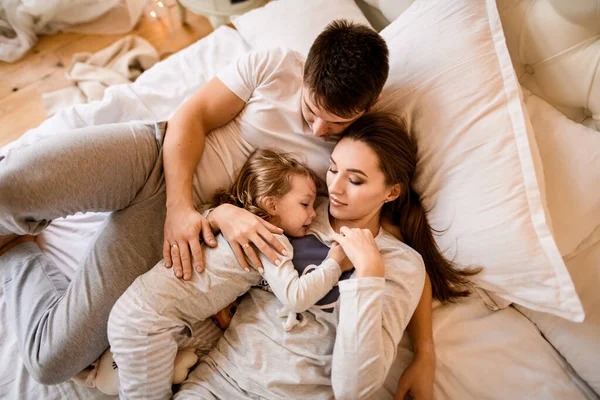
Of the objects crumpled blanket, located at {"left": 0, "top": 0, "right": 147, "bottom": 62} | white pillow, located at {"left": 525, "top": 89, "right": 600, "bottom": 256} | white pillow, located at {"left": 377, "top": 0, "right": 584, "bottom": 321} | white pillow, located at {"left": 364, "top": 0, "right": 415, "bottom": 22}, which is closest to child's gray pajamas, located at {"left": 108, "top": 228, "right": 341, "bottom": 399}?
white pillow, located at {"left": 377, "top": 0, "right": 584, "bottom": 321}

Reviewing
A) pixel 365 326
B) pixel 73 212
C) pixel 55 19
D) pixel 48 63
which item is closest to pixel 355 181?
pixel 365 326

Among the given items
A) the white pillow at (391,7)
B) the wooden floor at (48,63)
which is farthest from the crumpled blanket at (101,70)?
the white pillow at (391,7)

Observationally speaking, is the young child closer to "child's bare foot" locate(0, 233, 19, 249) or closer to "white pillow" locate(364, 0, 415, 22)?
"child's bare foot" locate(0, 233, 19, 249)

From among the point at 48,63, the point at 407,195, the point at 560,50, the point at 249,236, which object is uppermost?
the point at 48,63

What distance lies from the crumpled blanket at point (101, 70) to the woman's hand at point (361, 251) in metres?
1.47

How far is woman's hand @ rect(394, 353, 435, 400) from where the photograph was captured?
0.98 metres

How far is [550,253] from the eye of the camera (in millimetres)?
892

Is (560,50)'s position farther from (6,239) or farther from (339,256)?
(6,239)

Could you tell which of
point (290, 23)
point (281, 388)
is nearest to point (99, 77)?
point (290, 23)

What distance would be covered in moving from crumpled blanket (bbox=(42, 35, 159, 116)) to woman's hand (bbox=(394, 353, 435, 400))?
5.76ft

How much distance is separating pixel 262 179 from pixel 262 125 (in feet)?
0.65

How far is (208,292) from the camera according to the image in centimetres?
98

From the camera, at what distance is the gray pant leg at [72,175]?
928 mm

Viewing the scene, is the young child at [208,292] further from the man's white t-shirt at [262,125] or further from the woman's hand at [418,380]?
the woman's hand at [418,380]
